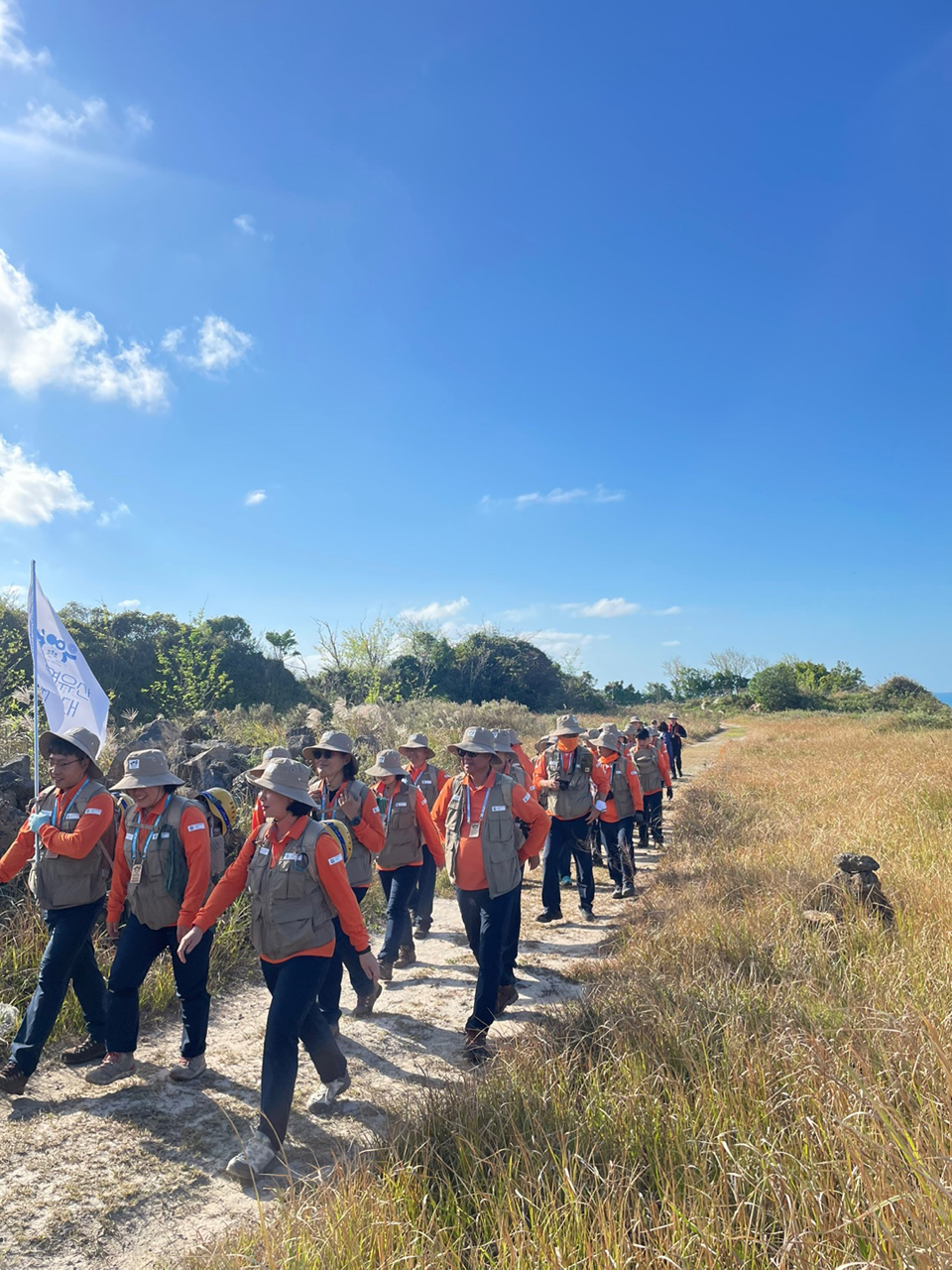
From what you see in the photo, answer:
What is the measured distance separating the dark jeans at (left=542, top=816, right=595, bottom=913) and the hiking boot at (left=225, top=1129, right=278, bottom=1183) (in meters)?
4.51

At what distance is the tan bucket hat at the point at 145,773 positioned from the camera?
14.0 ft

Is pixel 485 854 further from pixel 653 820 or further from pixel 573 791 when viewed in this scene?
pixel 653 820

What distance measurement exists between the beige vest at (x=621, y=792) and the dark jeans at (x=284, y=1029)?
5.78 meters

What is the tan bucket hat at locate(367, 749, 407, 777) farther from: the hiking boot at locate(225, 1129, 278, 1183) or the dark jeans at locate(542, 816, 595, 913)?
the hiking boot at locate(225, 1129, 278, 1183)

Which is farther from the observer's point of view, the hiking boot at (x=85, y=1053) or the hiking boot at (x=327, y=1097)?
the hiking boot at (x=85, y=1053)

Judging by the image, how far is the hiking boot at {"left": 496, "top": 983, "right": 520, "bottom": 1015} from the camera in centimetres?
530

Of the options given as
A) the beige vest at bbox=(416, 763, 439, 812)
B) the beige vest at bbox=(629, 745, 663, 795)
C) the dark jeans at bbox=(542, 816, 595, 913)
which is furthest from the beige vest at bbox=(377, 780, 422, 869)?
the beige vest at bbox=(629, 745, 663, 795)

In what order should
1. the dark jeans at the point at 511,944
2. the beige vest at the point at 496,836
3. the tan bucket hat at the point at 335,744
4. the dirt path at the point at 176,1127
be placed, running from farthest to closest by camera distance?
the tan bucket hat at the point at 335,744, the dark jeans at the point at 511,944, the beige vest at the point at 496,836, the dirt path at the point at 176,1127

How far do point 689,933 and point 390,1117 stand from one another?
9.42ft

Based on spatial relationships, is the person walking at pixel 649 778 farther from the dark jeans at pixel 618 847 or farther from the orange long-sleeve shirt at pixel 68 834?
the orange long-sleeve shirt at pixel 68 834

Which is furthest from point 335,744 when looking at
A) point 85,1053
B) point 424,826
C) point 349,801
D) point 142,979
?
point 85,1053

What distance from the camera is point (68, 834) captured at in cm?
439

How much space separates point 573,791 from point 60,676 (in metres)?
5.16

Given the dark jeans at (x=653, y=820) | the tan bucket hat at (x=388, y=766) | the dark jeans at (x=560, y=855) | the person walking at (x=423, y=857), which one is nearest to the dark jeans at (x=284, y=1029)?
the tan bucket hat at (x=388, y=766)
